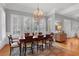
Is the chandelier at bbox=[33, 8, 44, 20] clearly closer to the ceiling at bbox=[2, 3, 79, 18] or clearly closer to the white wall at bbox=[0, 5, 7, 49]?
the ceiling at bbox=[2, 3, 79, 18]

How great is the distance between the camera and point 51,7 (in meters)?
1.71

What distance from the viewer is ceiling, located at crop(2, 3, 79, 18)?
1676 mm

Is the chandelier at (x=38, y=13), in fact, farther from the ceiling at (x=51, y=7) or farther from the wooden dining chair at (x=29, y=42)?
the wooden dining chair at (x=29, y=42)

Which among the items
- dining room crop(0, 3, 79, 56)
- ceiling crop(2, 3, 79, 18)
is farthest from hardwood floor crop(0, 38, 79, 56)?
ceiling crop(2, 3, 79, 18)

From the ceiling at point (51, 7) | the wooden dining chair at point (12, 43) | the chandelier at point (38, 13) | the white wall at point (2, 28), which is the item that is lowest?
the wooden dining chair at point (12, 43)

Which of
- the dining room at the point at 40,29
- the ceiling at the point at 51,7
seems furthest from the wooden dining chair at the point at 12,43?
the ceiling at the point at 51,7

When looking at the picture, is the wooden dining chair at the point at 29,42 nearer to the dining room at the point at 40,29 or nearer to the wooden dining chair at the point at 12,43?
the dining room at the point at 40,29

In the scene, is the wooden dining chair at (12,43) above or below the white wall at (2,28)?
below

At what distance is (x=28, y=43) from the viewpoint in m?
1.70

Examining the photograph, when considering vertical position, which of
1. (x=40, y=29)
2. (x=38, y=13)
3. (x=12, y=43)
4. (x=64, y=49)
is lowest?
(x=64, y=49)

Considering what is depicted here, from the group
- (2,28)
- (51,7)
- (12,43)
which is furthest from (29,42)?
(51,7)

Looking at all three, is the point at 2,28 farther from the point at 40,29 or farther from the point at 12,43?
the point at 40,29

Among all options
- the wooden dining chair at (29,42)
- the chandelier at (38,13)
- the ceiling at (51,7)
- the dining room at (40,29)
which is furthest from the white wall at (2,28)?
the chandelier at (38,13)

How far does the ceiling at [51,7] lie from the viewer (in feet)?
5.50
